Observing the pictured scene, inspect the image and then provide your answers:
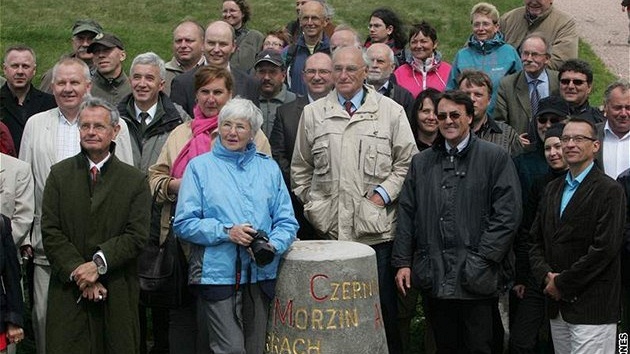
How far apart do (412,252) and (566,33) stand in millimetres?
4336

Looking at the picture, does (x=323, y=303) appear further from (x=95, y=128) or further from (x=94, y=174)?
(x=95, y=128)

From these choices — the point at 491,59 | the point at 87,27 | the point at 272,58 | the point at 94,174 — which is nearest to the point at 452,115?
the point at 272,58

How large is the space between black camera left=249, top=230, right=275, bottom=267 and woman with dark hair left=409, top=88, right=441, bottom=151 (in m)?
2.29

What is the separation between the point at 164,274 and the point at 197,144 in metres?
1.04

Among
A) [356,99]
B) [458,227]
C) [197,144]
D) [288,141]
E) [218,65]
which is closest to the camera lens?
[458,227]

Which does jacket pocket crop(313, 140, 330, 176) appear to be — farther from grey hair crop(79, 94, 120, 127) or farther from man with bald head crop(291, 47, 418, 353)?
grey hair crop(79, 94, 120, 127)

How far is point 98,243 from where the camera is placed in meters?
8.02

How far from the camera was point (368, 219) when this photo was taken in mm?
8703

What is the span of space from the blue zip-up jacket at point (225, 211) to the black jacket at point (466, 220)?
1113 mm

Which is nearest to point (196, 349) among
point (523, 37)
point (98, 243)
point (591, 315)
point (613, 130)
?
point (98, 243)

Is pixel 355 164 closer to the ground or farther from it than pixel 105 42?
closer to the ground

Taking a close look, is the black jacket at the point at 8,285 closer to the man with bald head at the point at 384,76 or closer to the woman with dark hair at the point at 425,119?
the woman with dark hair at the point at 425,119

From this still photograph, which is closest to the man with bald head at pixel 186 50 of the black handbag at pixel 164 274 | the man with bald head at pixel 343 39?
the man with bald head at pixel 343 39

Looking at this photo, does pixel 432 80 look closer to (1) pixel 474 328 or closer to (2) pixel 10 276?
(1) pixel 474 328
